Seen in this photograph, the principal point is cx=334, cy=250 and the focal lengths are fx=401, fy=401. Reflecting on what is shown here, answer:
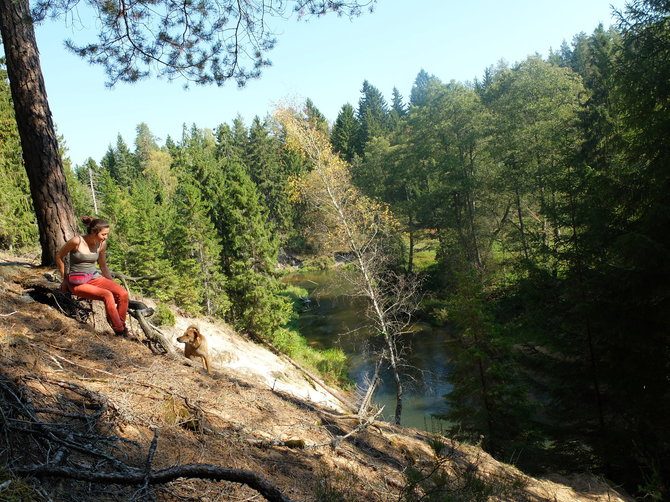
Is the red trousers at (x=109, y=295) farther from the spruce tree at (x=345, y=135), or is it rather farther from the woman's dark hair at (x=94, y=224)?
the spruce tree at (x=345, y=135)

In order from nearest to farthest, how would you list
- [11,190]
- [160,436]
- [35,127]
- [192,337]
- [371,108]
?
[160,436]
[35,127]
[192,337]
[11,190]
[371,108]

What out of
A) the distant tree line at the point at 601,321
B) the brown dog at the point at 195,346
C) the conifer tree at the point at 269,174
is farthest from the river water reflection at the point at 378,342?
the conifer tree at the point at 269,174

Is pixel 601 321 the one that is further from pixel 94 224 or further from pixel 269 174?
pixel 269 174

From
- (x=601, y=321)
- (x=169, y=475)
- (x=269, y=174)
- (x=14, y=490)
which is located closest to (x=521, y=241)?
(x=601, y=321)

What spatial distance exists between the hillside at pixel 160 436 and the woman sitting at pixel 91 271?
0.41m

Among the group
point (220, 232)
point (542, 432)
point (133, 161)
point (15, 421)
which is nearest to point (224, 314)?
point (220, 232)

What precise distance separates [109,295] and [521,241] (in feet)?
70.8

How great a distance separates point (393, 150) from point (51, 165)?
3176 cm

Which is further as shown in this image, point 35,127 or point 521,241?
point 521,241

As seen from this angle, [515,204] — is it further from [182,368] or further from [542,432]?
[182,368]

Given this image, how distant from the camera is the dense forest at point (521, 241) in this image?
7711 mm

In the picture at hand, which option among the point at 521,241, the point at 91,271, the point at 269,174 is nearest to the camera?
the point at 91,271

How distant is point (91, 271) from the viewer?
5152 millimetres

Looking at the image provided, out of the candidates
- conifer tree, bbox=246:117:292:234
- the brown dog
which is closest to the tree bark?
the brown dog
